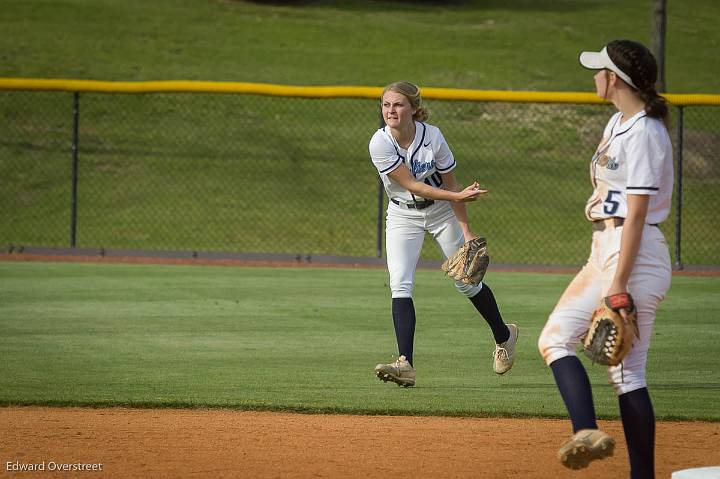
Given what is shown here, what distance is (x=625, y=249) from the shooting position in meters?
4.39

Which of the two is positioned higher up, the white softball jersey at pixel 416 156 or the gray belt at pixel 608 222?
the white softball jersey at pixel 416 156

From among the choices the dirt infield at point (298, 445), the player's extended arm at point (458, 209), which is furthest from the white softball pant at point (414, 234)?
the dirt infield at point (298, 445)

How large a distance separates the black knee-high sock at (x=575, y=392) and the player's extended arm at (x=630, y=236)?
42cm

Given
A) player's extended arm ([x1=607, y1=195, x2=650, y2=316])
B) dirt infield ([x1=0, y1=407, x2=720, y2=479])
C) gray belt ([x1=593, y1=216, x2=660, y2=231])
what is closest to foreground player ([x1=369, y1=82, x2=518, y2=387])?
dirt infield ([x1=0, y1=407, x2=720, y2=479])

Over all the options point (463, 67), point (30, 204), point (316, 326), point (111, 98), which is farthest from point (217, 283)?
point (463, 67)

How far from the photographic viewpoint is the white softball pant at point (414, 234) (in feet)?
24.5

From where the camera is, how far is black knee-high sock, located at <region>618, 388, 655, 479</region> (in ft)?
15.0

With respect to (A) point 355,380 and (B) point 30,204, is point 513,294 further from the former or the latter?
(B) point 30,204

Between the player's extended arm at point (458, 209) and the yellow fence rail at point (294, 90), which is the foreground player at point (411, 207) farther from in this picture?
the yellow fence rail at point (294, 90)

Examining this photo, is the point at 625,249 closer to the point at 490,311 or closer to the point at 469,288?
the point at 469,288

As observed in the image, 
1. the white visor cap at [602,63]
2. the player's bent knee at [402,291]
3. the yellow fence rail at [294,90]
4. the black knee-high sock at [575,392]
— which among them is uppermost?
the yellow fence rail at [294,90]

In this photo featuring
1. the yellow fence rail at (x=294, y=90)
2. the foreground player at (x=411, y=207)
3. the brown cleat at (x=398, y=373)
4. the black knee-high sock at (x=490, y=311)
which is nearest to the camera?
the brown cleat at (x=398, y=373)

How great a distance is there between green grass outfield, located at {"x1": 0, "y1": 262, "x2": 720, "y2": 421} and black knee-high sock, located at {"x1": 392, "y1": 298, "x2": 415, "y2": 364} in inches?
12.7

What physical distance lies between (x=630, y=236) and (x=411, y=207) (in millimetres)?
3209
